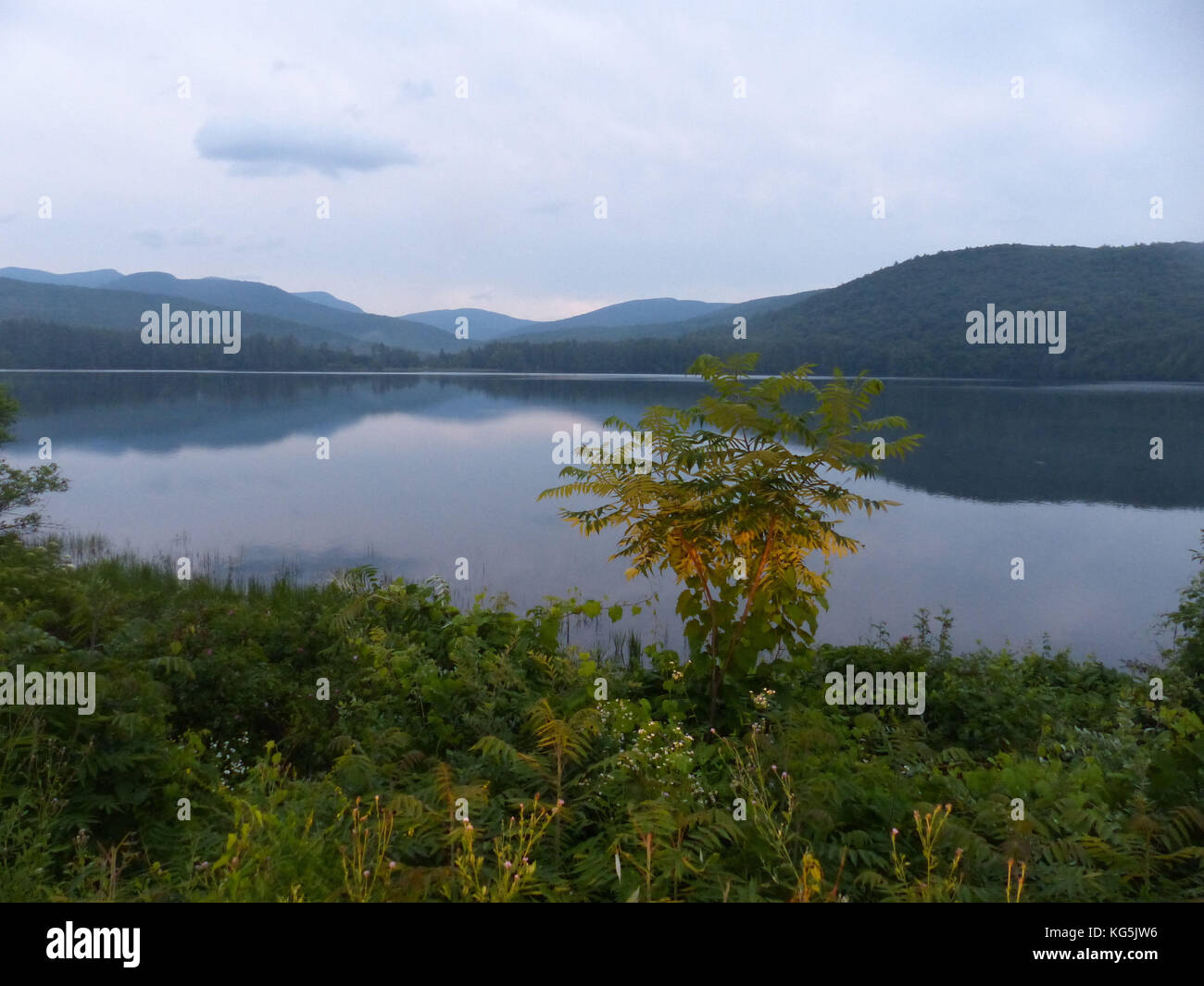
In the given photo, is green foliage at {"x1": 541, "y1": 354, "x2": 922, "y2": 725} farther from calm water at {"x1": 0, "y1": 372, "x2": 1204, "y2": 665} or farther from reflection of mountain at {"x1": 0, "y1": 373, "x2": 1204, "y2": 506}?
reflection of mountain at {"x1": 0, "y1": 373, "x2": 1204, "y2": 506}

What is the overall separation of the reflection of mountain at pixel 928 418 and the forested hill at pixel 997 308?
10.5 ft

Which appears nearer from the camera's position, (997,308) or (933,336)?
(997,308)

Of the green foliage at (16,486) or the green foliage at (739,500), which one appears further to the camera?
the green foliage at (16,486)

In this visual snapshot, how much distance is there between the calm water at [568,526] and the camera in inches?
581

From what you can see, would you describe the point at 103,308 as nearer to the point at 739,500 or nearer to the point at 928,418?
the point at 928,418

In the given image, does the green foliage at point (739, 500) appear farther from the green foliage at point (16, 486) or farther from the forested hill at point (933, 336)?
the forested hill at point (933, 336)

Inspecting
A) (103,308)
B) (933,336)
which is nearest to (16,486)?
(933,336)

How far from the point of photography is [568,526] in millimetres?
19906

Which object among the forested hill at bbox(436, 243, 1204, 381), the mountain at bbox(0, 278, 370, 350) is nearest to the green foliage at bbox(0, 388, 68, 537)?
the forested hill at bbox(436, 243, 1204, 381)

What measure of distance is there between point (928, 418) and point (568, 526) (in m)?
32.5

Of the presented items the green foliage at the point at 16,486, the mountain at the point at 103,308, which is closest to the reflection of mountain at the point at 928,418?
the green foliage at the point at 16,486
